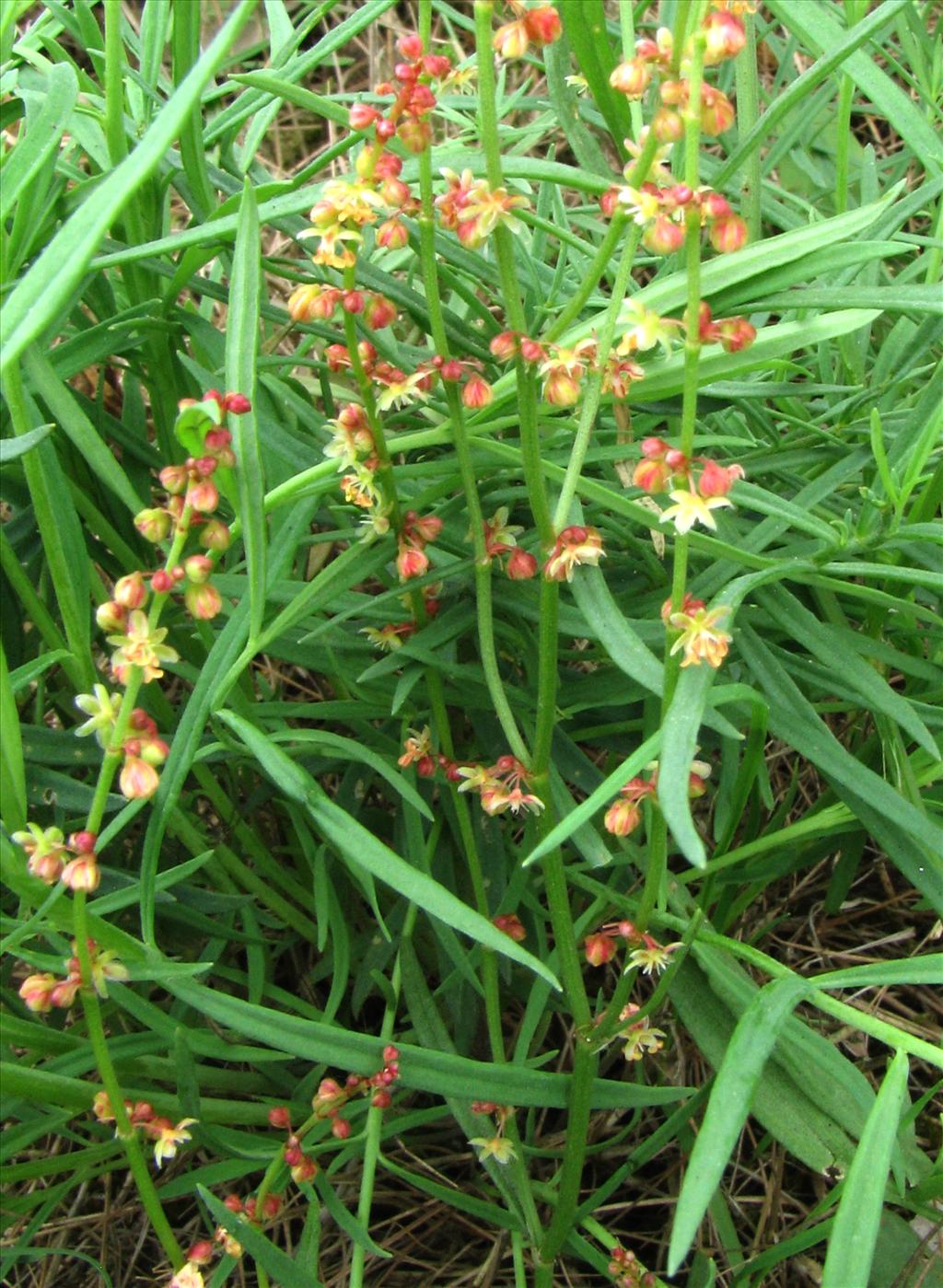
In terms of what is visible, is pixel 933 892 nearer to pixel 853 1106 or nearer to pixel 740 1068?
pixel 853 1106

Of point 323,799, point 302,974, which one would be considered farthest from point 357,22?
point 302,974

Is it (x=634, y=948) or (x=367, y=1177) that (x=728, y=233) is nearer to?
(x=634, y=948)

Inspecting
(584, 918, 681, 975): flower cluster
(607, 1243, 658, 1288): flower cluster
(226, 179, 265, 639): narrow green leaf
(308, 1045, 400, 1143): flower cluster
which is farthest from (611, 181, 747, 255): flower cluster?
(607, 1243, 658, 1288): flower cluster

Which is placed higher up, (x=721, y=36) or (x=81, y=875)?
(x=721, y=36)

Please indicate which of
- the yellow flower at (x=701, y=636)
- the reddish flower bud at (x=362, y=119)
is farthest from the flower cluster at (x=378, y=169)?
the yellow flower at (x=701, y=636)

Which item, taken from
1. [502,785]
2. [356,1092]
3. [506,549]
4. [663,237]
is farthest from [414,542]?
[356,1092]

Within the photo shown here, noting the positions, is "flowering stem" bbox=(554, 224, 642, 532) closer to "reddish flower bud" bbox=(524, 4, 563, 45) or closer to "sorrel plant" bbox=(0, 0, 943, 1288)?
"sorrel plant" bbox=(0, 0, 943, 1288)
